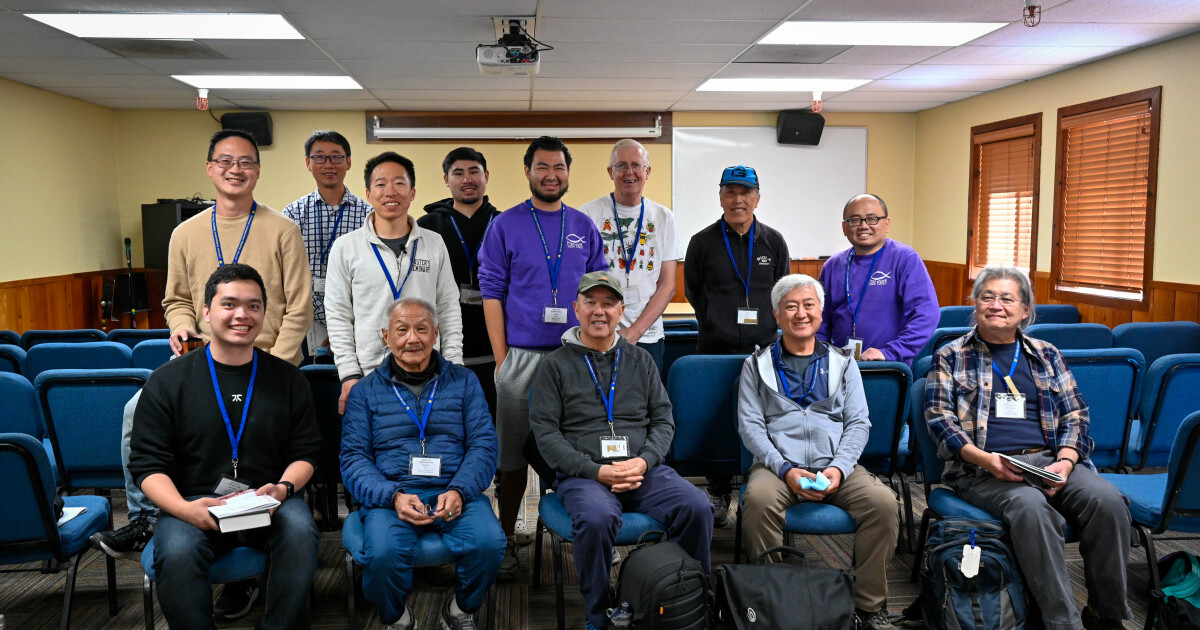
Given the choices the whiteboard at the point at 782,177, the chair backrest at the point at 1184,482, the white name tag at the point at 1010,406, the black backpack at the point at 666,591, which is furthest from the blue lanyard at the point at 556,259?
the whiteboard at the point at 782,177

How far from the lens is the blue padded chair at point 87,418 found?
2.78 meters

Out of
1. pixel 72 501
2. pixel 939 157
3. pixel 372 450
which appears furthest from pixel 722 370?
pixel 939 157

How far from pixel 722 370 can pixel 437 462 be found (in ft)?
3.85

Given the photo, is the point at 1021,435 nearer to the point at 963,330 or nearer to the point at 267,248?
the point at 963,330

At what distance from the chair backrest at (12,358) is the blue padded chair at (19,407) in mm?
949

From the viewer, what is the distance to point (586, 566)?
2.43 m

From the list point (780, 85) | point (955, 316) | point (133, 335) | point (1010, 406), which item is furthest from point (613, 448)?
point (780, 85)

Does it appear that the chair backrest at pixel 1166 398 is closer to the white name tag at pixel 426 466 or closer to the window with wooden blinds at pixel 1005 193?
the white name tag at pixel 426 466

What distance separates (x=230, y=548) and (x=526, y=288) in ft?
4.64

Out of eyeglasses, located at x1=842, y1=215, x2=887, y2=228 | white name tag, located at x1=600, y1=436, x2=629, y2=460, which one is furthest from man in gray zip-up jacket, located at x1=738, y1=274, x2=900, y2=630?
eyeglasses, located at x1=842, y1=215, x2=887, y2=228

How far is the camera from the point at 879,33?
535 cm

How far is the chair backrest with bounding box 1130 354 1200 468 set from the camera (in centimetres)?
297

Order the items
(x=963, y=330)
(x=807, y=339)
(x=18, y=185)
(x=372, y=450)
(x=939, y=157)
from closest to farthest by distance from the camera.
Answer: (x=372, y=450), (x=807, y=339), (x=963, y=330), (x=18, y=185), (x=939, y=157)

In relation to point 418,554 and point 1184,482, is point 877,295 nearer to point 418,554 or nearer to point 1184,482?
point 1184,482
